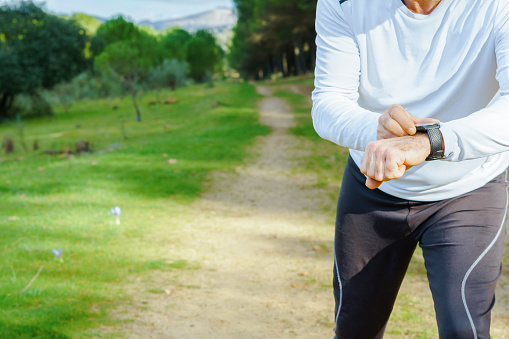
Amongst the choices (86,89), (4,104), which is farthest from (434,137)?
(86,89)

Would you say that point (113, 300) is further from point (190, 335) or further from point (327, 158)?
point (327, 158)

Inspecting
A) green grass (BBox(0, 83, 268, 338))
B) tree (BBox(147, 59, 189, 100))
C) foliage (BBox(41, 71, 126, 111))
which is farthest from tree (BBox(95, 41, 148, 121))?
tree (BBox(147, 59, 189, 100))

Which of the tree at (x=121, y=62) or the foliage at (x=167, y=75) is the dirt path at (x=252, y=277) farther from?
the foliage at (x=167, y=75)

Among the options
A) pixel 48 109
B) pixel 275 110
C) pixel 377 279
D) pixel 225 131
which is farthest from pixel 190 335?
pixel 48 109

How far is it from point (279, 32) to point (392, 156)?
40.8m

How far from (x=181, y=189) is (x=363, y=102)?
6.46 metres

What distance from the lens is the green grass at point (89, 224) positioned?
4066mm

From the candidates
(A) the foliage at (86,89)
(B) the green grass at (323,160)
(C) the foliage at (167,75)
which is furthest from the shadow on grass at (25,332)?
(C) the foliage at (167,75)

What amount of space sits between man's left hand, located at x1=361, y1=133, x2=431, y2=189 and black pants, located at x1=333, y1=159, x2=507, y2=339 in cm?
59

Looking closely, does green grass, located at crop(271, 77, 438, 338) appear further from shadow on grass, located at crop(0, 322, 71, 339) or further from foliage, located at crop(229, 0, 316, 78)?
foliage, located at crop(229, 0, 316, 78)

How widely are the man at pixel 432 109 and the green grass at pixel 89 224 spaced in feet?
8.53

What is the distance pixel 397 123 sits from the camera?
1.58m

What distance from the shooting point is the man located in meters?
1.84

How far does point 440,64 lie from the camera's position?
6.24 feet
